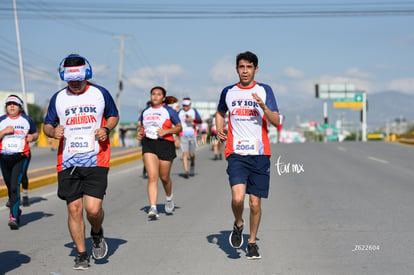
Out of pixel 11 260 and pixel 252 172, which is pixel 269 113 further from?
pixel 11 260

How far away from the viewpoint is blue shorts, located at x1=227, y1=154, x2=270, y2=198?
5918 millimetres

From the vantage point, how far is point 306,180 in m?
14.0

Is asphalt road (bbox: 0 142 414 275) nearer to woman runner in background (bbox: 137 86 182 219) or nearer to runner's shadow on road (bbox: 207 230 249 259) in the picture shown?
runner's shadow on road (bbox: 207 230 249 259)

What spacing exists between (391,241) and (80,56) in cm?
376

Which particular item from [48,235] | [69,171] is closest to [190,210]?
[48,235]

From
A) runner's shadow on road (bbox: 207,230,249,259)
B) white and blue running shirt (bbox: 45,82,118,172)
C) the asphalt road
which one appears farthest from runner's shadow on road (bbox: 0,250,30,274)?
runner's shadow on road (bbox: 207,230,249,259)

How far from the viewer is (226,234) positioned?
23.8 ft

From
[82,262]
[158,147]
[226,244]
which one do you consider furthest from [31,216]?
[82,262]

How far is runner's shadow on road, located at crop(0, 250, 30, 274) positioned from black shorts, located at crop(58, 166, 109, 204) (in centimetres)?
82

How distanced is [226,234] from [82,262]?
7.10 ft

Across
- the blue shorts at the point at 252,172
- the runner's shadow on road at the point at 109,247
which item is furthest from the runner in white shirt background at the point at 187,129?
the blue shorts at the point at 252,172

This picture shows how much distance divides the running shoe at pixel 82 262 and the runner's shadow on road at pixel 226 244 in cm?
137

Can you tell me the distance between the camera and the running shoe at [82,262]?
5.54 m

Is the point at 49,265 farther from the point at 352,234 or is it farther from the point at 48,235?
the point at 352,234
